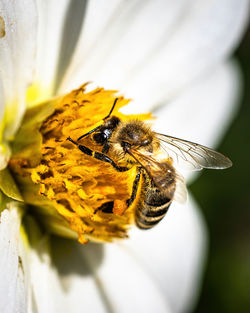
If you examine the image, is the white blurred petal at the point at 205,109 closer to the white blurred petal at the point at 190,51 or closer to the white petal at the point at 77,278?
the white blurred petal at the point at 190,51

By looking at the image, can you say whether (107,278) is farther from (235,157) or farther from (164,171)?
(235,157)

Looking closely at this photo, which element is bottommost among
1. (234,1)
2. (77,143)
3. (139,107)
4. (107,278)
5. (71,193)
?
(107,278)

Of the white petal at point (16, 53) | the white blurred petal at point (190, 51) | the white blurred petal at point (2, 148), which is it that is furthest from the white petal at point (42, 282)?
the white blurred petal at point (190, 51)

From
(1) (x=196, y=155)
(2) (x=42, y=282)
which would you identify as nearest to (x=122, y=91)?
(1) (x=196, y=155)

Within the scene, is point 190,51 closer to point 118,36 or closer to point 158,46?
point 158,46

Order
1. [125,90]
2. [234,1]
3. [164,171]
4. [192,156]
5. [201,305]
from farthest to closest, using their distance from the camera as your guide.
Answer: [201,305], [234,1], [125,90], [192,156], [164,171]

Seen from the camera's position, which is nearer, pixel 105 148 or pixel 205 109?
pixel 105 148

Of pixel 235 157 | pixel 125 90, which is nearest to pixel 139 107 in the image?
pixel 125 90
